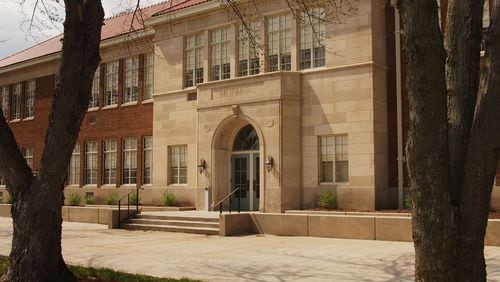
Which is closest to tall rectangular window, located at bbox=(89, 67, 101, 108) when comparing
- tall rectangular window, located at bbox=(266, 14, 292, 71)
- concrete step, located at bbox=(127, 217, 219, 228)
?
concrete step, located at bbox=(127, 217, 219, 228)

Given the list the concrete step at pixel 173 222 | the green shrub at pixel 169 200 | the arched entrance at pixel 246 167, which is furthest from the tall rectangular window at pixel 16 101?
the arched entrance at pixel 246 167

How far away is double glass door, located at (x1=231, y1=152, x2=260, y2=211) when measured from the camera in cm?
2175

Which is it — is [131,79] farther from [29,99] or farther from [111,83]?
[29,99]

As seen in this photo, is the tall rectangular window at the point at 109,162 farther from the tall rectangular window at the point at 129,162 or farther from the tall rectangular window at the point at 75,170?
the tall rectangular window at the point at 75,170

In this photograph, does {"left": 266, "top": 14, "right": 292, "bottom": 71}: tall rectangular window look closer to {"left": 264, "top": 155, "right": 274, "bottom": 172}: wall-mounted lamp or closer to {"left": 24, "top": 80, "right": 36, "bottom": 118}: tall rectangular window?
{"left": 264, "top": 155, "right": 274, "bottom": 172}: wall-mounted lamp

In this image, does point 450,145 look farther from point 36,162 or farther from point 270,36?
point 36,162

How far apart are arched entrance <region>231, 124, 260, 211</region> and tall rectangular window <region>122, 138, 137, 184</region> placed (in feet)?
21.4

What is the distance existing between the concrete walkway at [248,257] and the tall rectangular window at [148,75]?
10.7 m

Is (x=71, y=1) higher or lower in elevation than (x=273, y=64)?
lower

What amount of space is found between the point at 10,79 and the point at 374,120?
24.0 m

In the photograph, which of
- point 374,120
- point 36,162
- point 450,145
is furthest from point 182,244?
point 36,162

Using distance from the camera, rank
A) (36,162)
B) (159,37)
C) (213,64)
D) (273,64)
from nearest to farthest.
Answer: (273,64), (213,64), (159,37), (36,162)

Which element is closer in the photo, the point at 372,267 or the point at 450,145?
the point at 450,145

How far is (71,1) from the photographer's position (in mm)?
8203
